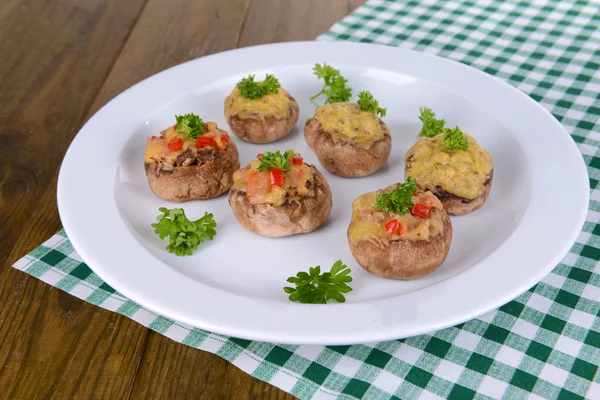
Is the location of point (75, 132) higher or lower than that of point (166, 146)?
lower

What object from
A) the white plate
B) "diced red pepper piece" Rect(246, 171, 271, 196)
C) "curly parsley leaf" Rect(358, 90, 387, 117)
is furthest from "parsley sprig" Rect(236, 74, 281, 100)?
"diced red pepper piece" Rect(246, 171, 271, 196)

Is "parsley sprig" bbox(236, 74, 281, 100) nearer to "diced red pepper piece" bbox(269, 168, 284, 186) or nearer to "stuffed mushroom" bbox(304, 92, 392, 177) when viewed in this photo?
"stuffed mushroom" bbox(304, 92, 392, 177)

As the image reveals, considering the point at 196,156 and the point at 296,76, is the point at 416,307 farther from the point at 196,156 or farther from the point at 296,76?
the point at 296,76

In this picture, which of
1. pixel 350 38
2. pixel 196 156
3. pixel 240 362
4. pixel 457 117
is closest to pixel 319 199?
pixel 196 156

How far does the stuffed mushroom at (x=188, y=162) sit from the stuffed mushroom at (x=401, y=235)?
89 centimetres

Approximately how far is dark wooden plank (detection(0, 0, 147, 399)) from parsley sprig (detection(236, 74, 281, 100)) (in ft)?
3.97

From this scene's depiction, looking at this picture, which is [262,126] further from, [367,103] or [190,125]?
[367,103]

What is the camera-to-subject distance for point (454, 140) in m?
3.48

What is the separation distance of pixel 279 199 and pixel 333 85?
1230 millimetres

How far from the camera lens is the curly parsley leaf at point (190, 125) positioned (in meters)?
3.67

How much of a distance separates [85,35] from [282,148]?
90.5 inches

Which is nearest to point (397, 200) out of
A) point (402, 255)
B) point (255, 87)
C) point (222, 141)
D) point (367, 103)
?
point (402, 255)

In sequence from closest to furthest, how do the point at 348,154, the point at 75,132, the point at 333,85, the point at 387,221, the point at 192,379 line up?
the point at 192,379
the point at 387,221
the point at 348,154
the point at 333,85
the point at 75,132

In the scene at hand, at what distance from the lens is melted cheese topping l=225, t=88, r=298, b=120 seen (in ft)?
13.2
